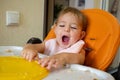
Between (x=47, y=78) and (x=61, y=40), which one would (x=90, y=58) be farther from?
(x=47, y=78)

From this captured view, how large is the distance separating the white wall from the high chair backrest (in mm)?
477

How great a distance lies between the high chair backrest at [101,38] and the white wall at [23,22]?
0.48m

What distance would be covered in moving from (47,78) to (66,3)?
1.40 m

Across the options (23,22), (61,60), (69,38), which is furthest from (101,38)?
(23,22)

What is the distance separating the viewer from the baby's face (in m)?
0.97

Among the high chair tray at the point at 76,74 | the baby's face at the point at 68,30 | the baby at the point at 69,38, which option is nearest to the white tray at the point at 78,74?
the high chair tray at the point at 76,74

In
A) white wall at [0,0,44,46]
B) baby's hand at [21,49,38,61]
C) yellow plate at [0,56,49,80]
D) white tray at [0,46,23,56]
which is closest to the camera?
yellow plate at [0,56,49,80]

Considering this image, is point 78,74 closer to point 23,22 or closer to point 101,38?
→ point 101,38

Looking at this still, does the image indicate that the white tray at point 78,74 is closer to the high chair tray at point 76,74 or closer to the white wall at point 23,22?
the high chair tray at point 76,74

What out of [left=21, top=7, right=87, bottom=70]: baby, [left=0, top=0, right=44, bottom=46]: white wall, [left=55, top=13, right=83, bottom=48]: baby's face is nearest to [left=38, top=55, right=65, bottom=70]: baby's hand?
[left=21, top=7, right=87, bottom=70]: baby

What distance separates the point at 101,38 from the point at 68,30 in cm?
15

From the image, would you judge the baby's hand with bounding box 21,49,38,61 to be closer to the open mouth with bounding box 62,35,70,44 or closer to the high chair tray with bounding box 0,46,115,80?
the high chair tray with bounding box 0,46,115,80

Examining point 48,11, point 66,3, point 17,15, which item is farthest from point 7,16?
Answer: point 66,3

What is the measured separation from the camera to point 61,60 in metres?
0.76
